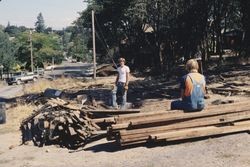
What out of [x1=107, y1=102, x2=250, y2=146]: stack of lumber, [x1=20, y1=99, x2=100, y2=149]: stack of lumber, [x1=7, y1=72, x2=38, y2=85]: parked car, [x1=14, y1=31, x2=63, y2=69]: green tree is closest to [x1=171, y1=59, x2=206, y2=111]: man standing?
[x1=107, y1=102, x2=250, y2=146]: stack of lumber

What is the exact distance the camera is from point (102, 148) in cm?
1220

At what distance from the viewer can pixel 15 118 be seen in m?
22.2

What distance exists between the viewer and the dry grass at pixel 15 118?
64.2 feet

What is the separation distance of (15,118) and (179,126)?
12005mm

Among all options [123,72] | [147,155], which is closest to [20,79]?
[123,72]

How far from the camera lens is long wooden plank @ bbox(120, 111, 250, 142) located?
1145 cm

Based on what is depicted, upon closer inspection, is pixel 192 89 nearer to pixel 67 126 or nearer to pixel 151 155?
pixel 151 155

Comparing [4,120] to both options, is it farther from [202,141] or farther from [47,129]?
[202,141]

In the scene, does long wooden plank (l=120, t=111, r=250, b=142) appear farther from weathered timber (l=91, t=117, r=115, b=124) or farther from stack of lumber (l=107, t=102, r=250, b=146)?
weathered timber (l=91, t=117, r=115, b=124)

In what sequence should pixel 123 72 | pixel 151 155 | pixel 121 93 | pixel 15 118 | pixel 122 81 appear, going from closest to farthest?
pixel 151 155, pixel 123 72, pixel 122 81, pixel 121 93, pixel 15 118

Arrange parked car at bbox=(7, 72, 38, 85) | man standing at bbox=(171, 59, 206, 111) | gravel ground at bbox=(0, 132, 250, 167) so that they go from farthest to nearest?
parked car at bbox=(7, 72, 38, 85) < man standing at bbox=(171, 59, 206, 111) < gravel ground at bbox=(0, 132, 250, 167)

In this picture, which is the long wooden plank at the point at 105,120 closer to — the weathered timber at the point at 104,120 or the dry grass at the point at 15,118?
the weathered timber at the point at 104,120

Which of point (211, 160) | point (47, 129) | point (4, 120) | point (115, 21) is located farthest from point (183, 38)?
point (211, 160)

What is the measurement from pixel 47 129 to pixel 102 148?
2.44 m
